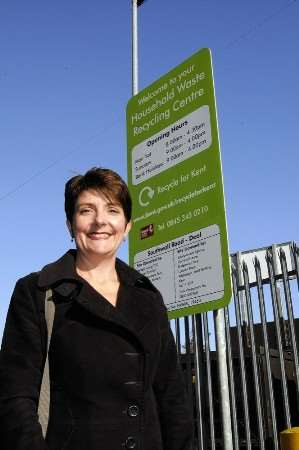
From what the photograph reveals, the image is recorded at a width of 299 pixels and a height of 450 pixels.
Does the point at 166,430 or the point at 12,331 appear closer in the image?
the point at 12,331

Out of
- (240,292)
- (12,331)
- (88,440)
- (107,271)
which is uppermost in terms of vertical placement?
(240,292)

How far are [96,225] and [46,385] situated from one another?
0.60m

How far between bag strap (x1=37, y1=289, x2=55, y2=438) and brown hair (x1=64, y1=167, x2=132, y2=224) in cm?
39

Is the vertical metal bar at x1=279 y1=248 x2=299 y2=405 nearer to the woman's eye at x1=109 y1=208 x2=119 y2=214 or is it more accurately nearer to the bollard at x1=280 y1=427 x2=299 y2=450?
the bollard at x1=280 y1=427 x2=299 y2=450

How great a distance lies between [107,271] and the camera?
79.4 inches

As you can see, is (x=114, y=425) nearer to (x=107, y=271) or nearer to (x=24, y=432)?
(x=24, y=432)

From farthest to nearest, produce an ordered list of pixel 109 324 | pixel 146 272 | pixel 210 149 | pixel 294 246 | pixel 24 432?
pixel 294 246
pixel 146 272
pixel 210 149
pixel 109 324
pixel 24 432

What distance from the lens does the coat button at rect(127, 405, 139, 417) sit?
171cm

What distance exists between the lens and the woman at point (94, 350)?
1618mm

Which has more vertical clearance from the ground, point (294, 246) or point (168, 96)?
point (168, 96)

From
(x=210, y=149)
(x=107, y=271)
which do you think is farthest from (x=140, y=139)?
(x=107, y=271)

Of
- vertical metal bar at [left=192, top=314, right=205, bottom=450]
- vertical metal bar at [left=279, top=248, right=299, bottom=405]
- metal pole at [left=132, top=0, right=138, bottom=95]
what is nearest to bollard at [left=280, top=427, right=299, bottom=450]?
vertical metal bar at [left=279, top=248, right=299, bottom=405]

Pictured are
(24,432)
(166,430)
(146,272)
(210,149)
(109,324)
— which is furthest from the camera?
(146,272)

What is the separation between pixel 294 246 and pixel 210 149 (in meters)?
1.44
